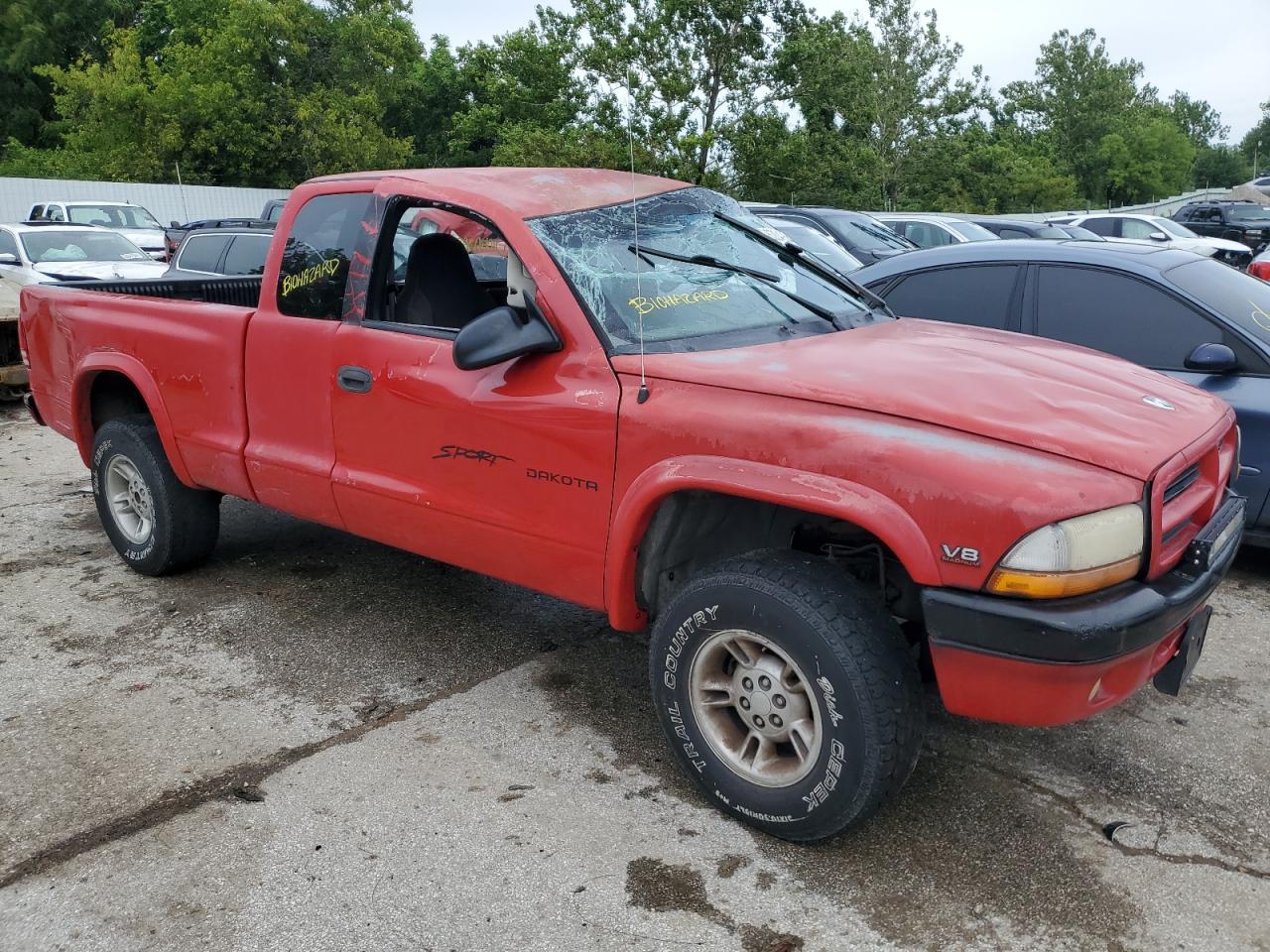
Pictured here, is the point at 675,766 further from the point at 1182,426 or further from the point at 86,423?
the point at 86,423

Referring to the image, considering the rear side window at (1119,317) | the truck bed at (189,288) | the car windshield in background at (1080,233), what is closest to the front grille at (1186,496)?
the rear side window at (1119,317)

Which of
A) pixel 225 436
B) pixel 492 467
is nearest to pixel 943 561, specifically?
pixel 492 467

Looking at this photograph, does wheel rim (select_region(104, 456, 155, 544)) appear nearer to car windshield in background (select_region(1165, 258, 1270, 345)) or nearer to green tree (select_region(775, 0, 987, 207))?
car windshield in background (select_region(1165, 258, 1270, 345))

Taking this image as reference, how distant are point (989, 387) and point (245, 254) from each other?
9.51 metres

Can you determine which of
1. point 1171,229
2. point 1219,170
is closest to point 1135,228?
point 1171,229

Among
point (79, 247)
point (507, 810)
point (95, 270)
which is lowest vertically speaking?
point (507, 810)

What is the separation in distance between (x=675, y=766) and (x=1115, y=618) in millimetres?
1501

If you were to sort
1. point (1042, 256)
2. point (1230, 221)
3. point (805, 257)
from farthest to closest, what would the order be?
point (1230, 221) → point (1042, 256) → point (805, 257)

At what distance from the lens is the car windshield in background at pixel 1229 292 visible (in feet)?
16.7

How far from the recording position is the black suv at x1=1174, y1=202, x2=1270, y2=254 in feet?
85.3

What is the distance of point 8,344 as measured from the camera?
960 centimetres

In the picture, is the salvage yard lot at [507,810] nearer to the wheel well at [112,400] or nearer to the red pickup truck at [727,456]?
the red pickup truck at [727,456]

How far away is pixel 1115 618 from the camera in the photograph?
257 centimetres

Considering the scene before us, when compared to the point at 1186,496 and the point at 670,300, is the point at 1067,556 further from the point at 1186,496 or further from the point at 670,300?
the point at 670,300
